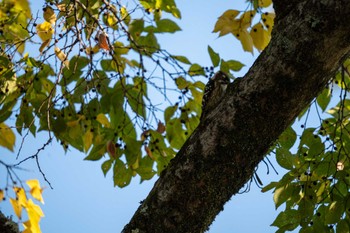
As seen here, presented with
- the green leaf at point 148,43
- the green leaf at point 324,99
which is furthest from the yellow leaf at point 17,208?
the green leaf at point 324,99

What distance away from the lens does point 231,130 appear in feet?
5.96

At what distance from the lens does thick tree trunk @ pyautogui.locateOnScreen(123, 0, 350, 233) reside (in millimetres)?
1787

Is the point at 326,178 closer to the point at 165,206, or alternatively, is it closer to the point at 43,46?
the point at 165,206

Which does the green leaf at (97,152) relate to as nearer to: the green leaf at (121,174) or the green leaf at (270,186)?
the green leaf at (121,174)

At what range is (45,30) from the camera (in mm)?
3191

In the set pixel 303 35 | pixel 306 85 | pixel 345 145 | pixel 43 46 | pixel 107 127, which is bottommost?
pixel 306 85

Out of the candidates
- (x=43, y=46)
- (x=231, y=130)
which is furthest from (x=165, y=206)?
(x=43, y=46)

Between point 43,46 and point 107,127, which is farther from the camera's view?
point 107,127

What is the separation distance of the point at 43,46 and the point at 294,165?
155 cm

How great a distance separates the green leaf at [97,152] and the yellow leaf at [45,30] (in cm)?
69

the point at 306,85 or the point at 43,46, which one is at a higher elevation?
the point at 43,46

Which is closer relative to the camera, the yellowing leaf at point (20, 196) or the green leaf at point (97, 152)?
the yellowing leaf at point (20, 196)

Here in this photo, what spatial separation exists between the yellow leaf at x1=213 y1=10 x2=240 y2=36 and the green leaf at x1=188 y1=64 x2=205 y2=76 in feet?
1.23

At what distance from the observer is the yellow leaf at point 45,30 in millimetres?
3135
